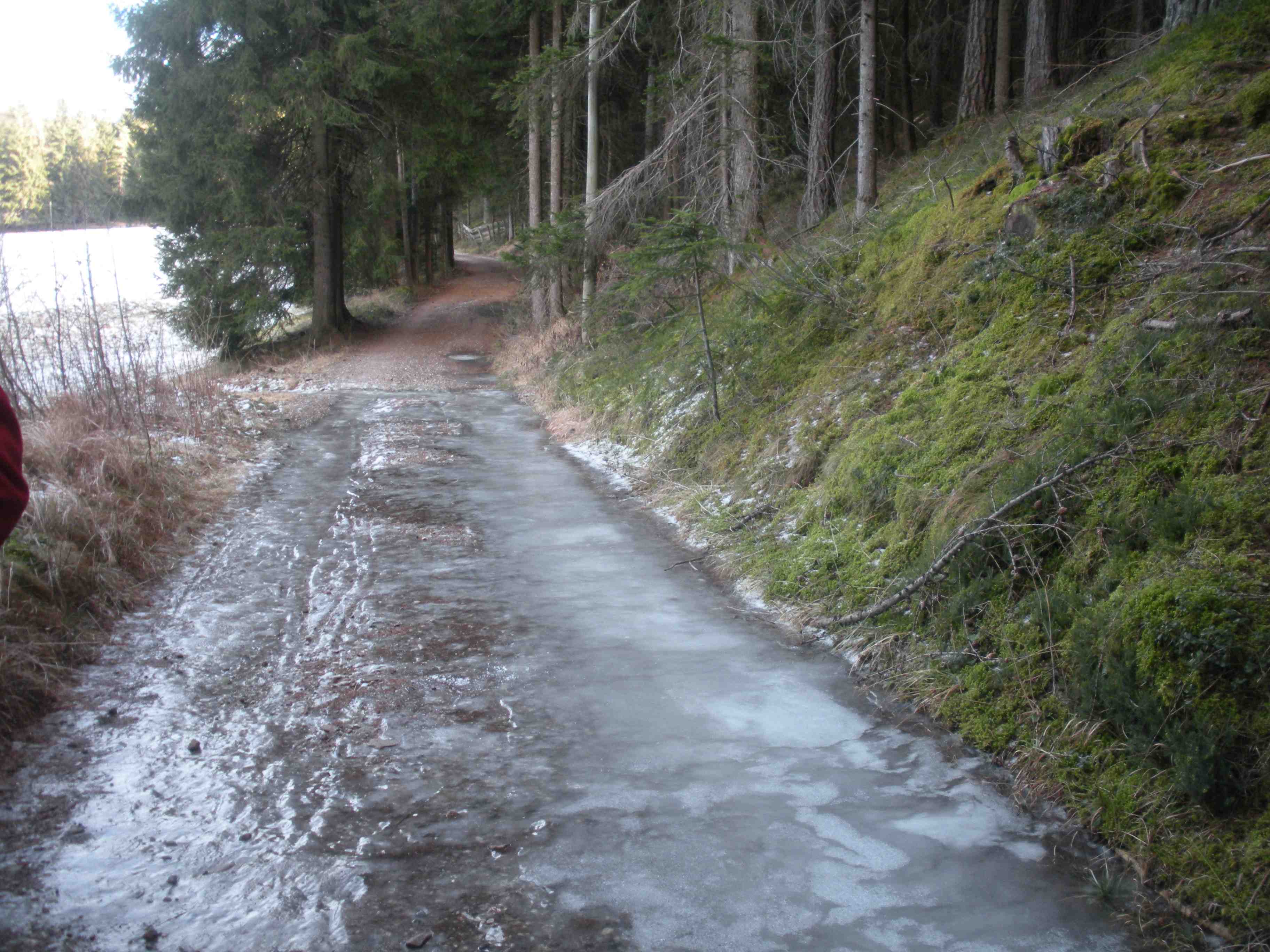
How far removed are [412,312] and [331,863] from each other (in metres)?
29.3

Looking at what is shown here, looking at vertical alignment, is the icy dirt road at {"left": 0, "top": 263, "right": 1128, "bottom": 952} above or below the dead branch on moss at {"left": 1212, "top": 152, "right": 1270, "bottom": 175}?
below

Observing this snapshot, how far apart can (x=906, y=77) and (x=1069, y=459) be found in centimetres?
1516

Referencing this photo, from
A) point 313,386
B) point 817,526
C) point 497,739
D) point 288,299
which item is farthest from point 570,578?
point 288,299

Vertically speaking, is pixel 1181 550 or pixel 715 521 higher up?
pixel 1181 550

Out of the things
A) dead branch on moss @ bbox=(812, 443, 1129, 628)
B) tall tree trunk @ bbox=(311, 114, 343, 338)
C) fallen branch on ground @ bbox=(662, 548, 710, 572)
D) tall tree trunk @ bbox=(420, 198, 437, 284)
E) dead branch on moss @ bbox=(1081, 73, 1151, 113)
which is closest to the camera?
dead branch on moss @ bbox=(812, 443, 1129, 628)

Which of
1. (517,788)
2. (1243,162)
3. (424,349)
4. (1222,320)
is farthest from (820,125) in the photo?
(424,349)

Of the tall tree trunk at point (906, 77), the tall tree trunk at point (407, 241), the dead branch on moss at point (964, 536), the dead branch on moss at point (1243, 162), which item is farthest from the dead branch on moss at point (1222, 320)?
the tall tree trunk at point (407, 241)

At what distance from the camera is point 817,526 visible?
7.32 m

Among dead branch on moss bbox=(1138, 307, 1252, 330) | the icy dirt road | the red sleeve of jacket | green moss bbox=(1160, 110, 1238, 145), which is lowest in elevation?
the icy dirt road

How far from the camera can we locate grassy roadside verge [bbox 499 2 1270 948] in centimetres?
381

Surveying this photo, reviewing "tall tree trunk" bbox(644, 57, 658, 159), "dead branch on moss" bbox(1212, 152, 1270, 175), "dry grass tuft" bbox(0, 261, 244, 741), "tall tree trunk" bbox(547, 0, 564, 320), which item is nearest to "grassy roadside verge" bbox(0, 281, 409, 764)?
"dry grass tuft" bbox(0, 261, 244, 741)

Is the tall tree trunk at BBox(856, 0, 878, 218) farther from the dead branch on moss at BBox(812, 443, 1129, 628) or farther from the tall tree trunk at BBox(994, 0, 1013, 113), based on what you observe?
the dead branch on moss at BBox(812, 443, 1129, 628)

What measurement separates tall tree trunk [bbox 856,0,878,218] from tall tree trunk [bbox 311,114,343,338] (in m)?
16.1

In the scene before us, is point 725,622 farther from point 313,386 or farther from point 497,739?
point 313,386
